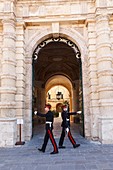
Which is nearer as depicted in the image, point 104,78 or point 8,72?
point 104,78

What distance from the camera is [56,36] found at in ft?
29.4

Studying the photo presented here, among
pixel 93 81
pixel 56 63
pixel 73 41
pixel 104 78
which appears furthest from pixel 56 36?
pixel 56 63

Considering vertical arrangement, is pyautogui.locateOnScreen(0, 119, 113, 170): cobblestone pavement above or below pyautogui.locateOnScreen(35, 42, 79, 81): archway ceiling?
below

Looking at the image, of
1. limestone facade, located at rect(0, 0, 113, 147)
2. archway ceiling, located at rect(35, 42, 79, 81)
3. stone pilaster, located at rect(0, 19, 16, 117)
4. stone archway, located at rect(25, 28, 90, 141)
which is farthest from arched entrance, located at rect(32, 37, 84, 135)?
stone pilaster, located at rect(0, 19, 16, 117)

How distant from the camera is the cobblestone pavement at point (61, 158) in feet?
15.8

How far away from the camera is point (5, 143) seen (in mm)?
7242

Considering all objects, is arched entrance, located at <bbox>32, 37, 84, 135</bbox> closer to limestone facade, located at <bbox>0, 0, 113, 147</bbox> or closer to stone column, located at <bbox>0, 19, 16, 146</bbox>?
limestone facade, located at <bbox>0, 0, 113, 147</bbox>

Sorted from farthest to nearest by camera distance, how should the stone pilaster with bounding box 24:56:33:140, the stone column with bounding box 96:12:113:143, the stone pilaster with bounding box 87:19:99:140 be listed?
the stone pilaster with bounding box 24:56:33:140
the stone pilaster with bounding box 87:19:99:140
the stone column with bounding box 96:12:113:143

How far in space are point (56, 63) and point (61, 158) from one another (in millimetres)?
13284

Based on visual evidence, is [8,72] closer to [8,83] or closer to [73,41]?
[8,83]

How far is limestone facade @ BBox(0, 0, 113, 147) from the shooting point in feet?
24.7

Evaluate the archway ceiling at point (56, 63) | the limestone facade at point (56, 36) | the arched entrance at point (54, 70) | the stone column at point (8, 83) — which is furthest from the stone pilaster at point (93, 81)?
the arched entrance at point (54, 70)

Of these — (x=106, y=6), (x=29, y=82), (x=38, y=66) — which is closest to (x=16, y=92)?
(x=29, y=82)

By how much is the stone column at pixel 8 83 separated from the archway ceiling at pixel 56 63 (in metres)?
5.84
